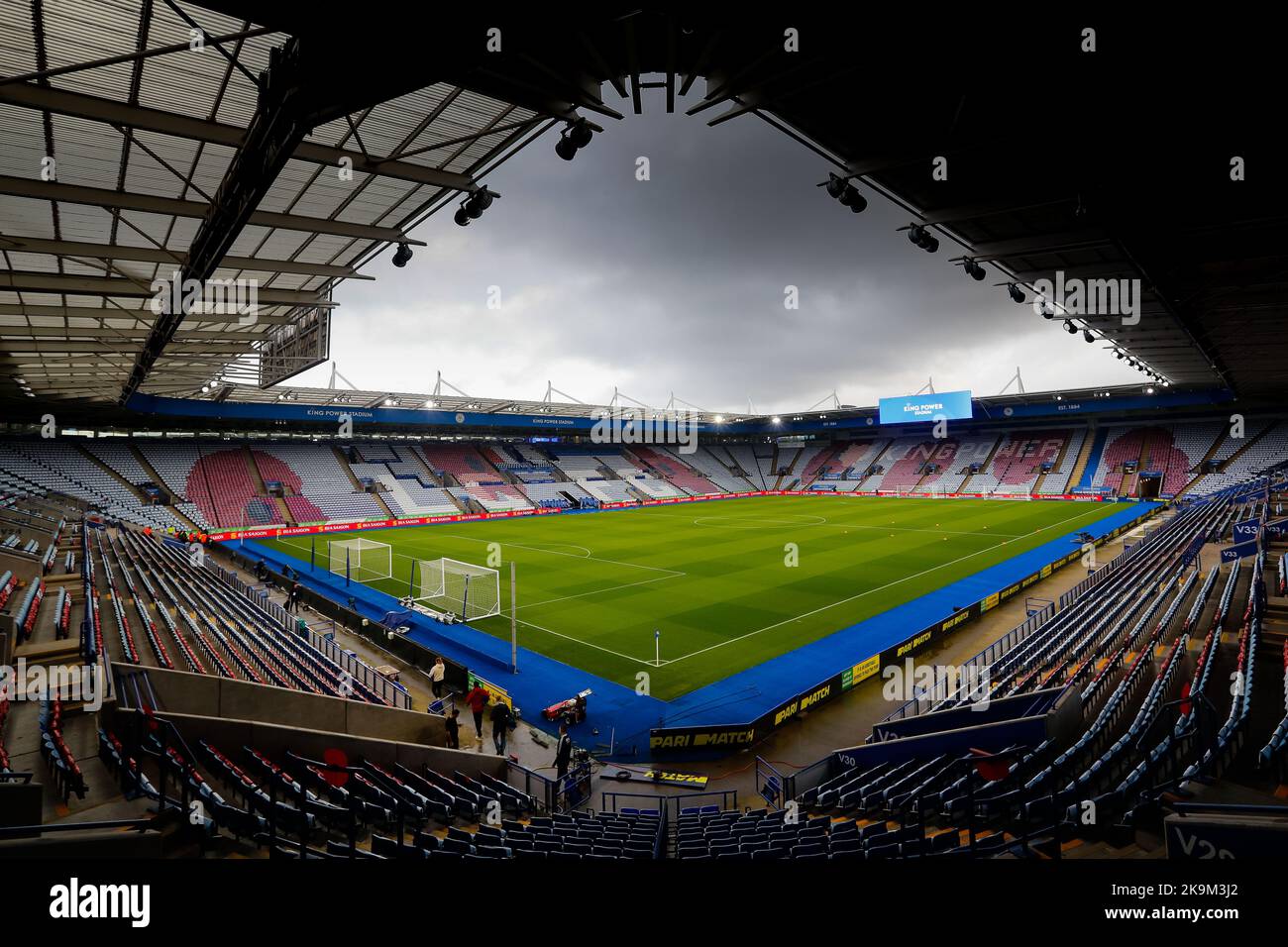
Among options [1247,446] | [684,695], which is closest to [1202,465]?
[1247,446]

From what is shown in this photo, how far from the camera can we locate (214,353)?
895 inches

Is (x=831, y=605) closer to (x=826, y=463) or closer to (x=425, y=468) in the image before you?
(x=425, y=468)

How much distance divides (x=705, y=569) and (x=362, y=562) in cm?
1645

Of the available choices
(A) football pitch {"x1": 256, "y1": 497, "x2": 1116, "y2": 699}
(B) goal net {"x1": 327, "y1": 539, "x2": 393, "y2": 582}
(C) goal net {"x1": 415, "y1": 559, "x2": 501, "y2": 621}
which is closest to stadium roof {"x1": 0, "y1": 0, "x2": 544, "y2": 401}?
(C) goal net {"x1": 415, "y1": 559, "x2": 501, "y2": 621}

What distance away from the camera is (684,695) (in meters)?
14.3

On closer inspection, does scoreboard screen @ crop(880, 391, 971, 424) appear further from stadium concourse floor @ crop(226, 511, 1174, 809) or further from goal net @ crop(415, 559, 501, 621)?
goal net @ crop(415, 559, 501, 621)

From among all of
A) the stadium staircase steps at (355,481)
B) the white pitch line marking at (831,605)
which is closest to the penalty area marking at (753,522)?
the white pitch line marking at (831,605)

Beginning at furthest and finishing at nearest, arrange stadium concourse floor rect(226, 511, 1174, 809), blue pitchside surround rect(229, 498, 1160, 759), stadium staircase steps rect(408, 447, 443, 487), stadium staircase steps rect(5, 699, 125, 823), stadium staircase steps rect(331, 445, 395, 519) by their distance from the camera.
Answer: stadium staircase steps rect(408, 447, 443, 487)
stadium staircase steps rect(331, 445, 395, 519)
blue pitchside surround rect(229, 498, 1160, 759)
stadium concourse floor rect(226, 511, 1174, 809)
stadium staircase steps rect(5, 699, 125, 823)


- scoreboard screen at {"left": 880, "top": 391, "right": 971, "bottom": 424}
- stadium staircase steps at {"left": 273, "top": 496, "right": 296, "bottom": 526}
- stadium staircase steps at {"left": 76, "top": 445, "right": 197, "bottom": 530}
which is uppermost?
scoreboard screen at {"left": 880, "top": 391, "right": 971, "bottom": 424}

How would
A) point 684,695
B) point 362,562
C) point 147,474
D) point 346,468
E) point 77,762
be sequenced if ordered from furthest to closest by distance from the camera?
point 346,468, point 147,474, point 362,562, point 684,695, point 77,762

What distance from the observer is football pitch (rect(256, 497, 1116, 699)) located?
699 inches

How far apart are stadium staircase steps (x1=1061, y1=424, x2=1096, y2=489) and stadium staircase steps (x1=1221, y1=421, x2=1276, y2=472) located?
34.0ft

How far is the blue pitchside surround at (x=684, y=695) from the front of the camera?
12977 mm
